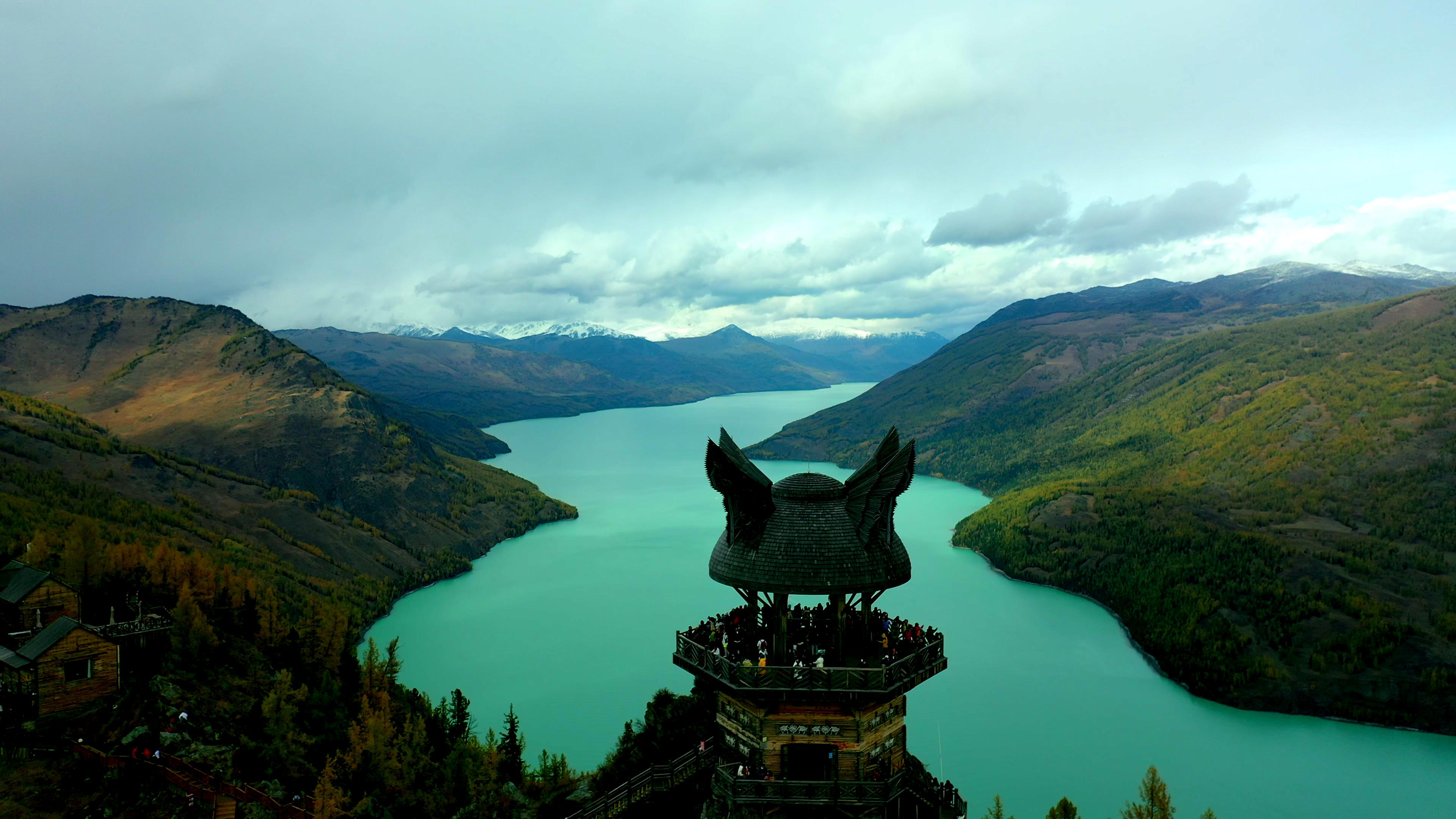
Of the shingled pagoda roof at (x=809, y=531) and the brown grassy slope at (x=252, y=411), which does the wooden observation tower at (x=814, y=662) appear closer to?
the shingled pagoda roof at (x=809, y=531)

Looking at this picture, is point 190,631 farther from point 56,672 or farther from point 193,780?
point 193,780

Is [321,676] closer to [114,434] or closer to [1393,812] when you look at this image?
[1393,812]

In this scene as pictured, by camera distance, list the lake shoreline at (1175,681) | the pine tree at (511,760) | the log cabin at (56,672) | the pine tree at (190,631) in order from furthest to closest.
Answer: the lake shoreline at (1175,681), the pine tree at (511,760), the pine tree at (190,631), the log cabin at (56,672)

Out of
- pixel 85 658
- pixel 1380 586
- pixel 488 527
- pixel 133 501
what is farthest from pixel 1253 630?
pixel 133 501

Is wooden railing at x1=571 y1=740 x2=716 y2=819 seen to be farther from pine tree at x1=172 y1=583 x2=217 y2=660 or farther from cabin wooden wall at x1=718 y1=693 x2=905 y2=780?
pine tree at x1=172 y1=583 x2=217 y2=660

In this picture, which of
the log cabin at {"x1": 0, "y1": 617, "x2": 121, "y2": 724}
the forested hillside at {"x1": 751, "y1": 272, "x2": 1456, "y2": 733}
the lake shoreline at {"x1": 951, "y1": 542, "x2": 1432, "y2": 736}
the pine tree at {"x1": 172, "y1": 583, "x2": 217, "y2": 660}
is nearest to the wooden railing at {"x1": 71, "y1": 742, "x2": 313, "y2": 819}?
the log cabin at {"x1": 0, "y1": 617, "x2": 121, "y2": 724}

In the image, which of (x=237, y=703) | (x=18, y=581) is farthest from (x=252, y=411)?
(x=237, y=703)

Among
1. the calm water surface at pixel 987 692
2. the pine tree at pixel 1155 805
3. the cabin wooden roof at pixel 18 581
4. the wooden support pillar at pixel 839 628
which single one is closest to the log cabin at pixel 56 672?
the cabin wooden roof at pixel 18 581
